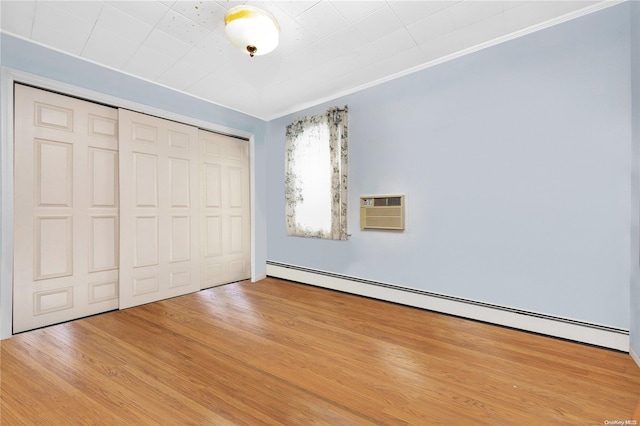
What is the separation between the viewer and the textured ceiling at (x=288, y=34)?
7.14ft

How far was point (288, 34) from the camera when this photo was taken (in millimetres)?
2480

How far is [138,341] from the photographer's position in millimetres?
2357

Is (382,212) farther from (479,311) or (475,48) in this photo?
(475,48)

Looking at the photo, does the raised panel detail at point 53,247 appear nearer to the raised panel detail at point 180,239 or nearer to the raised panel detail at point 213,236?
the raised panel detail at point 180,239

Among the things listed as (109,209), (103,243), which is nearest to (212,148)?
(109,209)

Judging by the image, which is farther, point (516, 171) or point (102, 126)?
point (102, 126)

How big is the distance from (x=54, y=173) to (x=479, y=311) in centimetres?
429

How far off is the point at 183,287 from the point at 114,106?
89.3 inches

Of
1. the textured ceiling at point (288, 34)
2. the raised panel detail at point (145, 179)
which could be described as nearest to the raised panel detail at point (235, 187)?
the raised panel detail at point (145, 179)

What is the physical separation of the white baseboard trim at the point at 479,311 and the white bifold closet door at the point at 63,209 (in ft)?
8.15

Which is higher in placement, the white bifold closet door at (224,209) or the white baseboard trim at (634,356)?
the white bifold closet door at (224,209)

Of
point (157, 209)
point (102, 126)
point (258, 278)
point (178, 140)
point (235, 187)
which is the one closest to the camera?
point (102, 126)

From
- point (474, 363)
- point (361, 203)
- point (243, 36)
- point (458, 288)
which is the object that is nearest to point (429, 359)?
point (474, 363)

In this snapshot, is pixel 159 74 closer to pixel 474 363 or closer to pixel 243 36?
pixel 243 36
